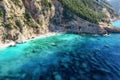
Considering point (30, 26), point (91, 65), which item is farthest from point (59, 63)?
point (30, 26)

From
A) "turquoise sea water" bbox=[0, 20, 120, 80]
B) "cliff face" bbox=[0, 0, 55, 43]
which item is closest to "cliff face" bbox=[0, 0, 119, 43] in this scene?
"cliff face" bbox=[0, 0, 55, 43]

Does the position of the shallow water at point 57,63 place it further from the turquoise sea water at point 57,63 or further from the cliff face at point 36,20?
the cliff face at point 36,20

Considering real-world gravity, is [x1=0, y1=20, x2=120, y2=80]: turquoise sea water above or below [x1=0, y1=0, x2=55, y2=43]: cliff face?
below

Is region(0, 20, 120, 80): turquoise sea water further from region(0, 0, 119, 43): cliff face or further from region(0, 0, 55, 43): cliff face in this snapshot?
region(0, 0, 119, 43): cliff face

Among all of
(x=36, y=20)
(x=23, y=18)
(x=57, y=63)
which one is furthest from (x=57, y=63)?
(x=36, y=20)

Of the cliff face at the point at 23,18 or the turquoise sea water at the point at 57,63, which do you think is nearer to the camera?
the turquoise sea water at the point at 57,63

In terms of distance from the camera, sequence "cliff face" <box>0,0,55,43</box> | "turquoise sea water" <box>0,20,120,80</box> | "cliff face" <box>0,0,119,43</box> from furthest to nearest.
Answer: "cliff face" <box>0,0,119,43</box> < "cliff face" <box>0,0,55,43</box> < "turquoise sea water" <box>0,20,120,80</box>

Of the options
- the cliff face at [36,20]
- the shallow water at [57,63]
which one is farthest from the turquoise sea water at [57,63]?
the cliff face at [36,20]
